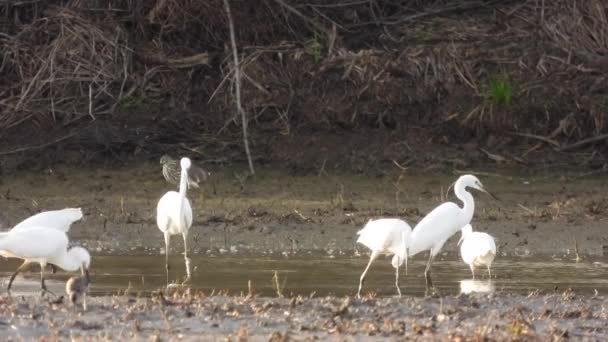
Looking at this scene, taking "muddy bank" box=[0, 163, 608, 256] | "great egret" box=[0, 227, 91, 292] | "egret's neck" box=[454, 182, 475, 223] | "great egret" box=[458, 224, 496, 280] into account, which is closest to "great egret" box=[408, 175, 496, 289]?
"egret's neck" box=[454, 182, 475, 223]

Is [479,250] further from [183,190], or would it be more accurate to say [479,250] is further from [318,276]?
[183,190]

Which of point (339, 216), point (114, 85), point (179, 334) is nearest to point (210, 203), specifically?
point (339, 216)

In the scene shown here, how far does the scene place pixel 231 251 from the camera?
39.7 ft

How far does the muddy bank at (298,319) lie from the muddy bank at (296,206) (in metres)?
3.06

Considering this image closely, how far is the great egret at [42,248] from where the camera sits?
32.0ft

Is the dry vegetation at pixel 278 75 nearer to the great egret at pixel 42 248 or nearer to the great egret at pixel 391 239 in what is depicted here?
the great egret at pixel 391 239

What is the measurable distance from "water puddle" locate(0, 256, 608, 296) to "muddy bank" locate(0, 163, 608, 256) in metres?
0.50

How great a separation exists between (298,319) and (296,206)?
193 inches

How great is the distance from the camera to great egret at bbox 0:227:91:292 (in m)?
9.77

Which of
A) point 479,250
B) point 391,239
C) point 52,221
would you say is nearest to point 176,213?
point 52,221

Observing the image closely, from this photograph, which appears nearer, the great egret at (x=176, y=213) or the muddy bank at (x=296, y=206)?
the great egret at (x=176, y=213)

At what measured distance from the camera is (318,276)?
35.7ft

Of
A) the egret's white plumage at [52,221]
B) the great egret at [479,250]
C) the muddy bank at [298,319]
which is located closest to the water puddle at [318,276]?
the great egret at [479,250]

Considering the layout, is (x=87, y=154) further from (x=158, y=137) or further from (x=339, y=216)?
(x=339, y=216)
